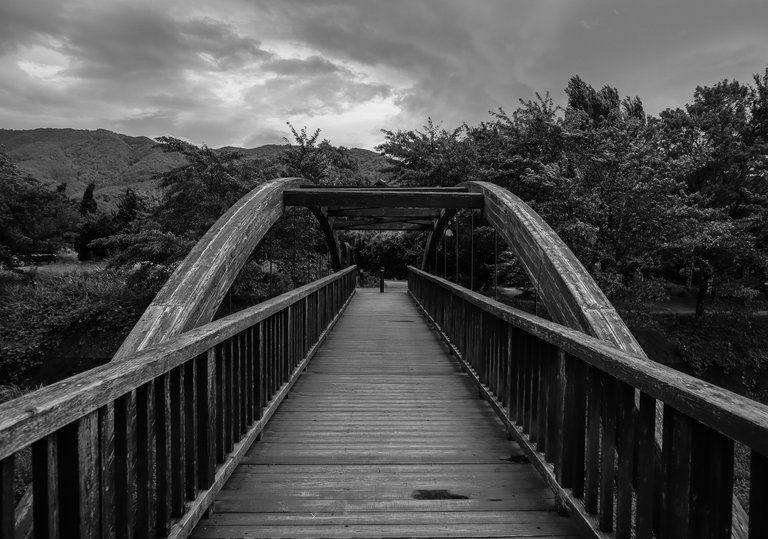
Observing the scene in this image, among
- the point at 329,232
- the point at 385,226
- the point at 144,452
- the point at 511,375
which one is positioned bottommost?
the point at 511,375

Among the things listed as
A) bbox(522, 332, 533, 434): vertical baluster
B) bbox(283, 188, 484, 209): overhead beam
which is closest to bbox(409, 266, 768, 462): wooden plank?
bbox(522, 332, 533, 434): vertical baluster

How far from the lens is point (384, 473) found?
2703 mm

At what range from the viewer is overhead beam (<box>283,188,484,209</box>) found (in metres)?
6.86

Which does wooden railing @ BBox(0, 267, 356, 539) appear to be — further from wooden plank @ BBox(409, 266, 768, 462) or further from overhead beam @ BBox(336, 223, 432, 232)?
overhead beam @ BBox(336, 223, 432, 232)

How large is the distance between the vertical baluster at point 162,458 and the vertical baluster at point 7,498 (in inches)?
30.6

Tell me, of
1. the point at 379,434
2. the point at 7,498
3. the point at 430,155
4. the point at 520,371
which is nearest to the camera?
the point at 7,498

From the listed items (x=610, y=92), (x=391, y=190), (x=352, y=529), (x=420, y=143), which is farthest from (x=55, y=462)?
(x=610, y=92)

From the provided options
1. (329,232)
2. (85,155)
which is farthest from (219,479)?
(85,155)

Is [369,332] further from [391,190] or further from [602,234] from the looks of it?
[602,234]

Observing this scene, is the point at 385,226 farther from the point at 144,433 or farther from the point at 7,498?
the point at 7,498

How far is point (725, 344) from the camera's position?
13477mm

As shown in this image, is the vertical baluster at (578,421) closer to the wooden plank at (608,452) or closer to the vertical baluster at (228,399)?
the wooden plank at (608,452)

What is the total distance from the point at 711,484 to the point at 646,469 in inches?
12.4

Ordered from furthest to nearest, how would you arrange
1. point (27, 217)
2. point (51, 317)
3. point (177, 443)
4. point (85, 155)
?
point (85, 155)
point (27, 217)
point (51, 317)
point (177, 443)
